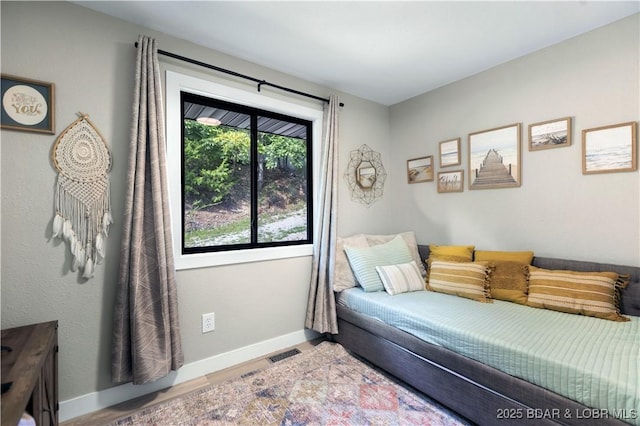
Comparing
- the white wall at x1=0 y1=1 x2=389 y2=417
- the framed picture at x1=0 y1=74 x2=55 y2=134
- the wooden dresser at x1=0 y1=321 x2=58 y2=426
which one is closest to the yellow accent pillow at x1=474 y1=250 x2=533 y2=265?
the white wall at x1=0 y1=1 x2=389 y2=417

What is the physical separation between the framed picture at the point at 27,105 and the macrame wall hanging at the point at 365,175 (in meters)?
2.25

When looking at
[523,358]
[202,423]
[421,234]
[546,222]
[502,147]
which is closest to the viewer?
[523,358]

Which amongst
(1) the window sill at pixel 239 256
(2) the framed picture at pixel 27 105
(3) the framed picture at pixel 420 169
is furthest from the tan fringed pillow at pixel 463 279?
(2) the framed picture at pixel 27 105

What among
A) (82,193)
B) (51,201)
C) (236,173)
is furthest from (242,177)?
(51,201)

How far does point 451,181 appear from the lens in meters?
2.80

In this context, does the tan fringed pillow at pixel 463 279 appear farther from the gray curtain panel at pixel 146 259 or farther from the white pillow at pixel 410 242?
the gray curtain panel at pixel 146 259

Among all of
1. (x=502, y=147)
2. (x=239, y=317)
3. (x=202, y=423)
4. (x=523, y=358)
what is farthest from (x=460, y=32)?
(x=202, y=423)

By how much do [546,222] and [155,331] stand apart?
113 inches

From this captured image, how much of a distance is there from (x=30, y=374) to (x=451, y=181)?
3.04 m

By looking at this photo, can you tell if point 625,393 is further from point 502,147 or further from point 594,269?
point 502,147

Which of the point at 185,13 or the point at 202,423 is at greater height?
the point at 185,13

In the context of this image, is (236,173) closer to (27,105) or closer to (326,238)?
(326,238)

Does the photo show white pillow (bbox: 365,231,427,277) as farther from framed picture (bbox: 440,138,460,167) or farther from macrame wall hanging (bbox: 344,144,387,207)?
framed picture (bbox: 440,138,460,167)

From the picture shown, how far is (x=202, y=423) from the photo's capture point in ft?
5.28
